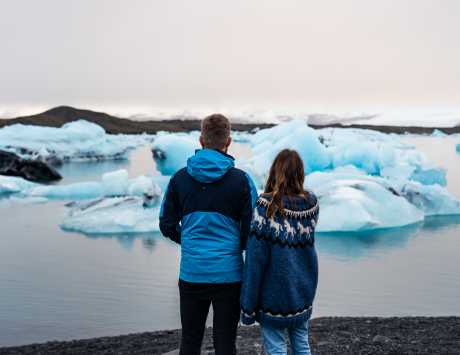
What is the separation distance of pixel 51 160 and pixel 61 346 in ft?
89.7

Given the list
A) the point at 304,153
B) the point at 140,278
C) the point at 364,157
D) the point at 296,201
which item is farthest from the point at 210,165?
the point at 364,157

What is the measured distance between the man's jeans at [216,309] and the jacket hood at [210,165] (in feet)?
1.33

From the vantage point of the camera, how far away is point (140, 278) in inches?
308

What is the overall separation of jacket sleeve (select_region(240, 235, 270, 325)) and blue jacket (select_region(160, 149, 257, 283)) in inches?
2.0

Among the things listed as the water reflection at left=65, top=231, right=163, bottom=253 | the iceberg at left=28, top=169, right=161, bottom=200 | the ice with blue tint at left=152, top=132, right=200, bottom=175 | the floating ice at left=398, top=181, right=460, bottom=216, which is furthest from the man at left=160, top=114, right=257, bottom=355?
the ice with blue tint at left=152, top=132, right=200, bottom=175

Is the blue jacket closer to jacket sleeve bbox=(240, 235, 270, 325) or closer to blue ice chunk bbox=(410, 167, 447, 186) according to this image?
jacket sleeve bbox=(240, 235, 270, 325)

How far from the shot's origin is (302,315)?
245 centimetres

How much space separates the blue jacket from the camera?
7.72 ft

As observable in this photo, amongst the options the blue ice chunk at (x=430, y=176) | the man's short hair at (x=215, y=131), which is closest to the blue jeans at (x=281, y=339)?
the man's short hair at (x=215, y=131)

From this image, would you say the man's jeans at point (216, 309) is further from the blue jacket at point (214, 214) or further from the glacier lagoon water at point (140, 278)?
the glacier lagoon water at point (140, 278)

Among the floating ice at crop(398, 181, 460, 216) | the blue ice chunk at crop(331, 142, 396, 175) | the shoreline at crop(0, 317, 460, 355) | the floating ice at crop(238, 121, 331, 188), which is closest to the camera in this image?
the shoreline at crop(0, 317, 460, 355)

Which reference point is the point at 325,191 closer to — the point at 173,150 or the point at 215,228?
the point at 173,150

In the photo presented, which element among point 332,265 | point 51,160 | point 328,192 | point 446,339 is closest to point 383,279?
point 332,265

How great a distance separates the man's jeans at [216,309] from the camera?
7.76ft
